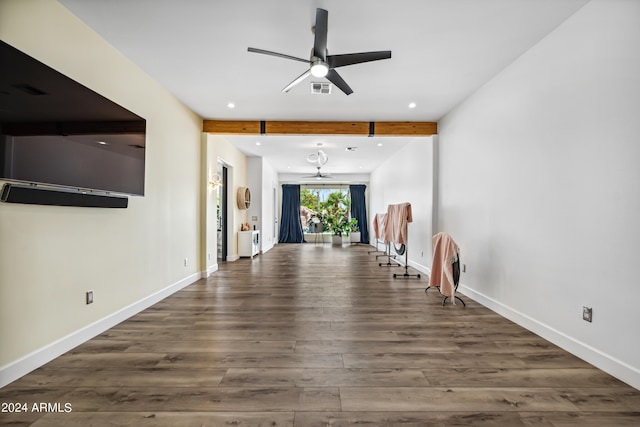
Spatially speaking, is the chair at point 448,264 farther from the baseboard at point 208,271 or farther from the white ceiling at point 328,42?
the baseboard at point 208,271

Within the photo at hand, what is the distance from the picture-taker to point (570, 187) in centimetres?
239

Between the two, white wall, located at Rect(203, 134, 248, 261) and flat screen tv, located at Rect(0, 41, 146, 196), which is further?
white wall, located at Rect(203, 134, 248, 261)

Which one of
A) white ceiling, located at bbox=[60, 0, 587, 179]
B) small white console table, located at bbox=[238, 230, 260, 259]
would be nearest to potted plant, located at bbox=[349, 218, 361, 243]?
small white console table, located at bbox=[238, 230, 260, 259]

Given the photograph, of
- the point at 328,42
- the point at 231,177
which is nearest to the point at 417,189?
the point at 328,42

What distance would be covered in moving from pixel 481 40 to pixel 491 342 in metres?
2.66

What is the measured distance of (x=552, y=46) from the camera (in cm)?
259

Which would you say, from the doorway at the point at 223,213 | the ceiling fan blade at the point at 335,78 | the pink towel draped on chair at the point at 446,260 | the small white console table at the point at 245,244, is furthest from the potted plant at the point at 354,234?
the ceiling fan blade at the point at 335,78

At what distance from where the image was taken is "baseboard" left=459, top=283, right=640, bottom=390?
193 cm

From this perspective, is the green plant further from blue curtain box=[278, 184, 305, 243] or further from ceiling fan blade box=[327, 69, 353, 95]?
ceiling fan blade box=[327, 69, 353, 95]

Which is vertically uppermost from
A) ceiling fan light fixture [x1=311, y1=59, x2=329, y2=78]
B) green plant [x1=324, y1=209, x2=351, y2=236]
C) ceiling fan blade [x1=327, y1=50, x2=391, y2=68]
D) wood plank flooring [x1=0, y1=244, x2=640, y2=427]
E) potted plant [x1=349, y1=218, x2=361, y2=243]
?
ceiling fan blade [x1=327, y1=50, x2=391, y2=68]

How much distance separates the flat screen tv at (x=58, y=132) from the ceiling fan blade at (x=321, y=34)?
1.88 meters

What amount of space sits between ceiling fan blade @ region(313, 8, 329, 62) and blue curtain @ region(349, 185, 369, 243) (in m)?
9.24

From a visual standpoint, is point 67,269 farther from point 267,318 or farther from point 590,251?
point 590,251

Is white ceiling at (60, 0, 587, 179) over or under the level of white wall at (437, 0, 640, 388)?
over
